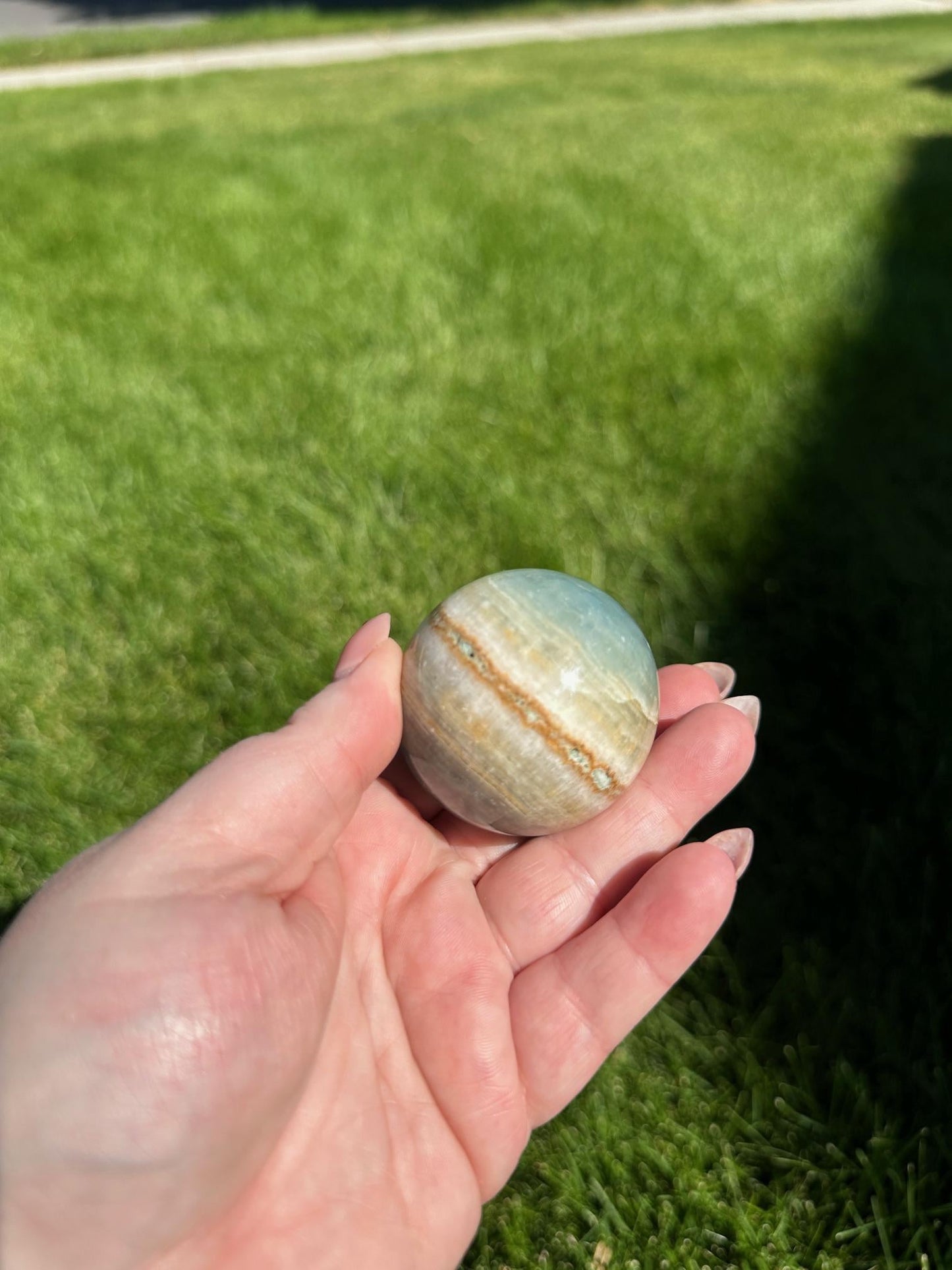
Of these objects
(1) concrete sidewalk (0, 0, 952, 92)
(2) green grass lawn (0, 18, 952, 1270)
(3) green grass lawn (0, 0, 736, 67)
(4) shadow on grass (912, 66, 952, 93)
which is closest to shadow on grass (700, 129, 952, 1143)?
(2) green grass lawn (0, 18, 952, 1270)

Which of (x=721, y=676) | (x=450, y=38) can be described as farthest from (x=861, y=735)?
(x=450, y=38)

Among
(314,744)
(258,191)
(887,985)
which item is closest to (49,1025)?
(314,744)

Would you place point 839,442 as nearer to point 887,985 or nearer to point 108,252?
point 887,985

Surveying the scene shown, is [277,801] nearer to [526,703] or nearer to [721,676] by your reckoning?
[526,703]

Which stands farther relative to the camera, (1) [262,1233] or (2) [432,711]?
(2) [432,711]

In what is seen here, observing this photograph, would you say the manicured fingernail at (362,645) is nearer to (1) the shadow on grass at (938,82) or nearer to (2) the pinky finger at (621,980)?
(2) the pinky finger at (621,980)

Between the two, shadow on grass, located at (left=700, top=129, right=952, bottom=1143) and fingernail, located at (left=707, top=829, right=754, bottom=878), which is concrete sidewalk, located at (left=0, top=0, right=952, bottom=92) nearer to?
A: shadow on grass, located at (left=700, top=129, right=952, bottom=1143)
